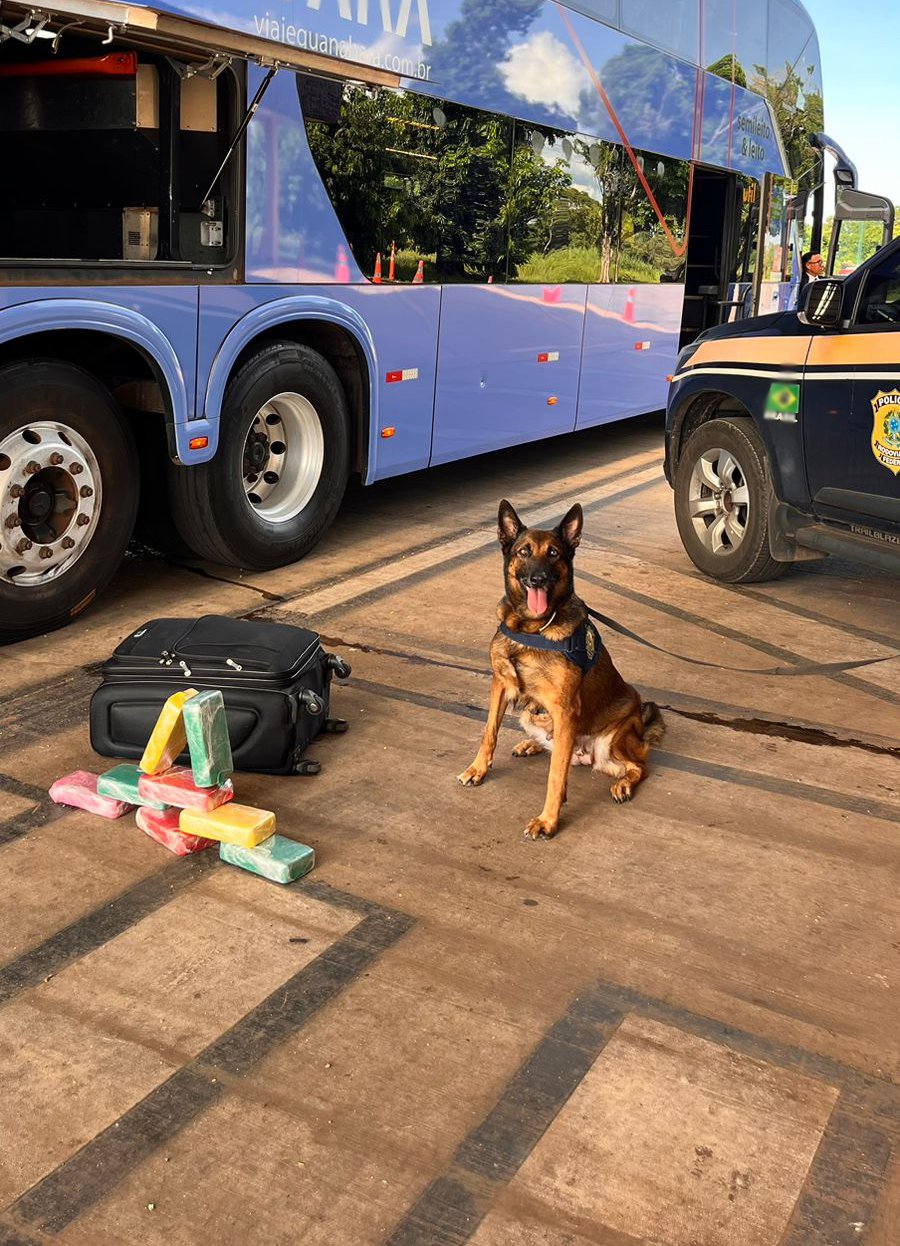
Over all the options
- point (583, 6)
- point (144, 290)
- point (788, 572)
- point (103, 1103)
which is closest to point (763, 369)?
point (788, 572)

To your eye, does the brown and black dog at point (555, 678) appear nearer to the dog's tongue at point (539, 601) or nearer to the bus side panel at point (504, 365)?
the dog's tongue at point (539, 601)

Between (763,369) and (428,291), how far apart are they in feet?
7.47

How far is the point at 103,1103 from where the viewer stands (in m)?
2.76

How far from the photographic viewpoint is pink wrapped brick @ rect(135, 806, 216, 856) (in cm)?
387

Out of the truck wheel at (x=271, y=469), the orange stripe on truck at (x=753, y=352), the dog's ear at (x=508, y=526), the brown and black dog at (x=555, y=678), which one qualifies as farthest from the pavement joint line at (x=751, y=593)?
the dog's ear at (x=508, y=526)

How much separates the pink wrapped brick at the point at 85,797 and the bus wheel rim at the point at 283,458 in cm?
294

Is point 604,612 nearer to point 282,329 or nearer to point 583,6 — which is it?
point 282,329

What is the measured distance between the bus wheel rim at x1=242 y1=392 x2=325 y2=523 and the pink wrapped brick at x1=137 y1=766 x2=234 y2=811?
307 cm

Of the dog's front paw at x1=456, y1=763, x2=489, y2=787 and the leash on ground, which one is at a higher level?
the leash on ground

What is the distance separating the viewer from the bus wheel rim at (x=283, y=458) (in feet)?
22.9

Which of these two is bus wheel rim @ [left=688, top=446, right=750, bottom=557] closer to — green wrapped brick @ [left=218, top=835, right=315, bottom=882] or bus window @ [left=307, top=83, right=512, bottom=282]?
bus window @ [left=307, top=83, right=512, bottom=282]

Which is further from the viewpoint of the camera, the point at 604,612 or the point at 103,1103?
the point at 604,612

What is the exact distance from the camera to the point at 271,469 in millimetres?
7117

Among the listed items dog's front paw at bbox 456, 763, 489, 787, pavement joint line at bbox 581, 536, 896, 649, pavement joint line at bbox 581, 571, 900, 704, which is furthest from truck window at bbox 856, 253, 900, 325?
dog's front paw at bbox 456, 763, 489, 787
